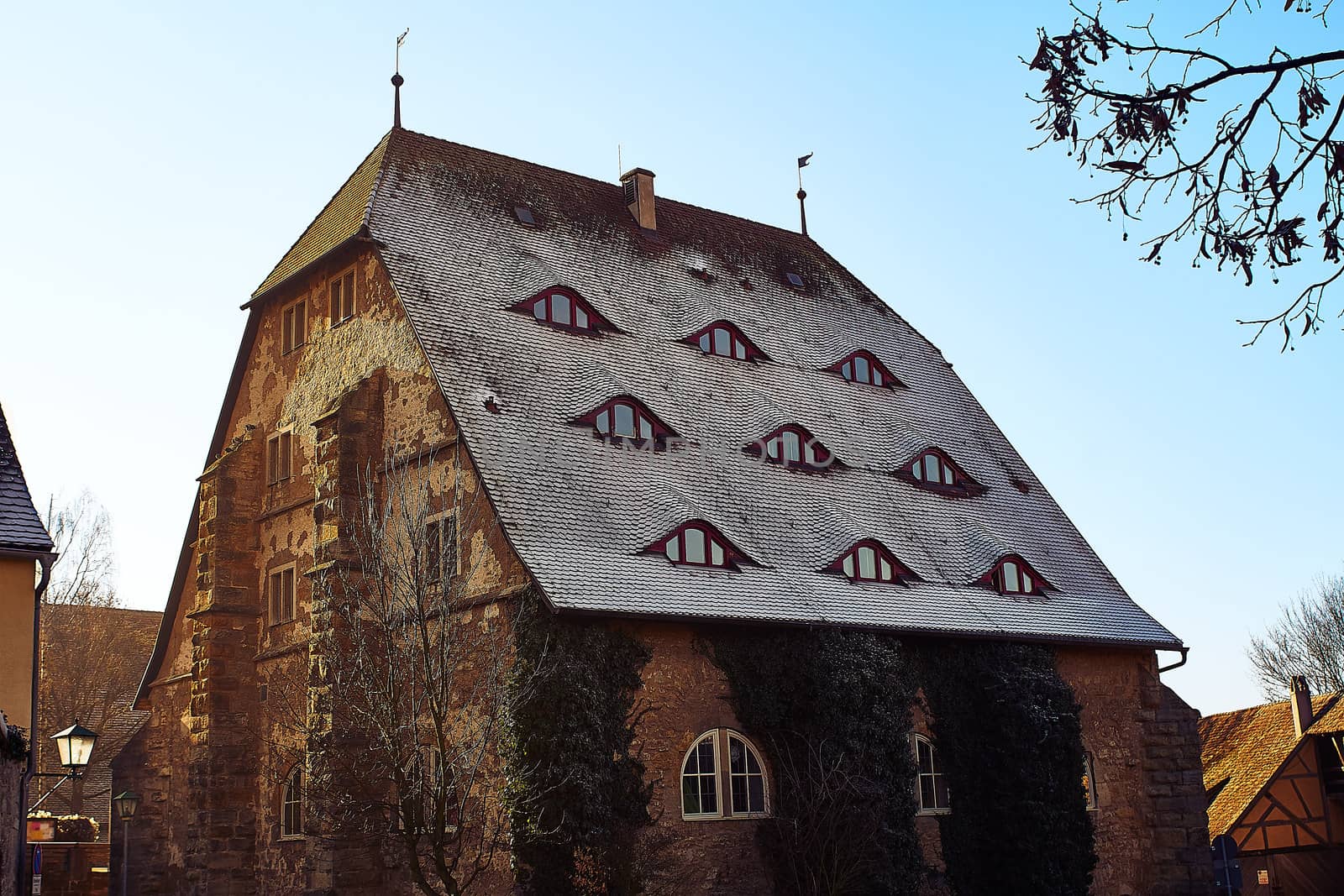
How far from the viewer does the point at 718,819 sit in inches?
798

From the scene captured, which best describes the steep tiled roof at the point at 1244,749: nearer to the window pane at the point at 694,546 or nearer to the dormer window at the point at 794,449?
the dormer window at the point at 794,449

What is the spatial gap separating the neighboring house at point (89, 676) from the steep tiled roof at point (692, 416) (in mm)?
23249

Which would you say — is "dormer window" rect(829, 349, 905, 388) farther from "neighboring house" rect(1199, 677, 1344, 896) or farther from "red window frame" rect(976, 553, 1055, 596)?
"neighboring house" rect(1199, 677, 1344, 896)

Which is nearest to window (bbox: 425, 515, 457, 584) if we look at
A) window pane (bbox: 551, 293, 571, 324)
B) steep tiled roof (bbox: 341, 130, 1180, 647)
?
steep tiled roof (bbox: 341, 130, 1180, 647)

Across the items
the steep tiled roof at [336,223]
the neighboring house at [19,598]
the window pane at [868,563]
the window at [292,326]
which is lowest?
the neighboring house at [19,598]

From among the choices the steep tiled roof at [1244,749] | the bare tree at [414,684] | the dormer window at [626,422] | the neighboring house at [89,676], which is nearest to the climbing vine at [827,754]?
the bare tree at [414,684]

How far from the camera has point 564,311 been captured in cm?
2459

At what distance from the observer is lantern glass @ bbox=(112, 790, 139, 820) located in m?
25.7

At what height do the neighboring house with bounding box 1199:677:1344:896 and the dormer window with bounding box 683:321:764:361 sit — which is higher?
the dormer window with bounding box 683:321:764:361

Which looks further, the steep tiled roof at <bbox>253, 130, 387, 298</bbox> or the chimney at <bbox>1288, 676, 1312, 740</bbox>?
the chimney at <bbox>1288, 676, 1312, 740</bbox>

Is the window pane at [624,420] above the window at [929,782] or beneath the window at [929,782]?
above

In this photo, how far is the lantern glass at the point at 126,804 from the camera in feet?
84.4

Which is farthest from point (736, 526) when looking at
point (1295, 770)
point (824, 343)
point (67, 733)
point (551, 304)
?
point (1295, 770)

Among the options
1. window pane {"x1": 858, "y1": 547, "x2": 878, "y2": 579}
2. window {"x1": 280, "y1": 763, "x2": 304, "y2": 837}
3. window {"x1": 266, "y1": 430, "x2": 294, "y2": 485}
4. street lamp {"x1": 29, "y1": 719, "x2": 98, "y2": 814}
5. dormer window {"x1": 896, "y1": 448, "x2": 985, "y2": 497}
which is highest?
window {"x1": 266, "y1": 430, "x2": 294, "y2": 485}
